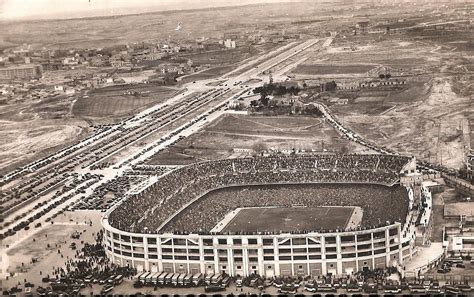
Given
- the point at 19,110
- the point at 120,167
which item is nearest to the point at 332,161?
the point at 120,167

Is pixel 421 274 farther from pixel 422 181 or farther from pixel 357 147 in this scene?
pixel 357 147

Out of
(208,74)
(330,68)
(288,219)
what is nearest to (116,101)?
(208,74)

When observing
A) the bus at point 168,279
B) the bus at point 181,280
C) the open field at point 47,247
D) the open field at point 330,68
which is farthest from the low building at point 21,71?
the bus at point 181,280

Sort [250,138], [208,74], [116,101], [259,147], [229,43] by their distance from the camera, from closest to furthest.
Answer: [259,147], [250,138], [116,101], [208,74], [229,43]

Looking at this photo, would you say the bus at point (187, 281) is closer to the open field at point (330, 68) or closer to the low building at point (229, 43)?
the open field at point (330, 68)

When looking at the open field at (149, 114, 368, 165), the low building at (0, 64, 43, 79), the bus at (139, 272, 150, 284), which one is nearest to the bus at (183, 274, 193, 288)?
the bus at (139, 272, 150, 284)

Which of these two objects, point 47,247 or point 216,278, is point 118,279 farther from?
point 47,247
